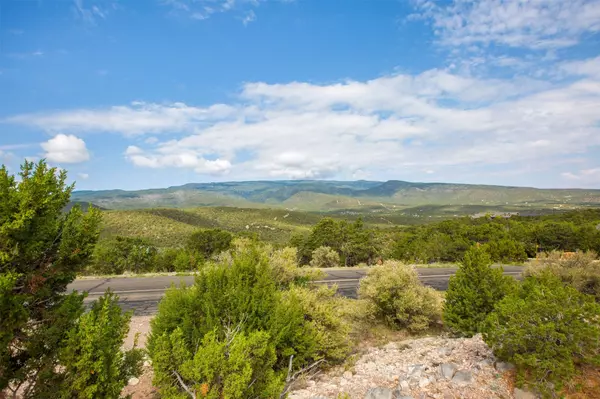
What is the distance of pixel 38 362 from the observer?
4.53 metres

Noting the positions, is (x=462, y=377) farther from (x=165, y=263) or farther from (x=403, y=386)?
(x=165, y=263)

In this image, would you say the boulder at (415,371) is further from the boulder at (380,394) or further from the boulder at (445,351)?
the boulder at (445,351)

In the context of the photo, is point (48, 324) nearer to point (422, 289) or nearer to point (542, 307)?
point (542, 307)

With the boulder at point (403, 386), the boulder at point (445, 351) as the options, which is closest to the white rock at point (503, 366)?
the boulder at point (445, 351)

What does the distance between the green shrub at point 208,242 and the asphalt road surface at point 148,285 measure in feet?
54.4

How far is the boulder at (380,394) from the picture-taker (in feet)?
23.2

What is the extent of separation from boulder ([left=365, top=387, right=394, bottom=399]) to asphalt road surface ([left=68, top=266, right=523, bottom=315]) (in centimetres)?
678

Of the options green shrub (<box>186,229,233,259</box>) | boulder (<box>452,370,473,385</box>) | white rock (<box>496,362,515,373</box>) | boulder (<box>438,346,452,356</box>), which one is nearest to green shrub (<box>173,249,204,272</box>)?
green shrub (<box>186,229,233,259</box>)

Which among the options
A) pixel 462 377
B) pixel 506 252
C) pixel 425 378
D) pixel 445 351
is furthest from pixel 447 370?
pixel 506 252

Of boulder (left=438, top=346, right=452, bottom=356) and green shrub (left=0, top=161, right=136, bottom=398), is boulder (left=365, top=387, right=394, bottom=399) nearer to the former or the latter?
boulder (left=438, top=346, right=452, bottom=356)

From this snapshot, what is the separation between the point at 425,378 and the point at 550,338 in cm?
281

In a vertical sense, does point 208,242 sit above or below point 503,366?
below

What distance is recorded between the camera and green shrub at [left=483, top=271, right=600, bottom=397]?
629 cm

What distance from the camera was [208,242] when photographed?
4159 centimetres
